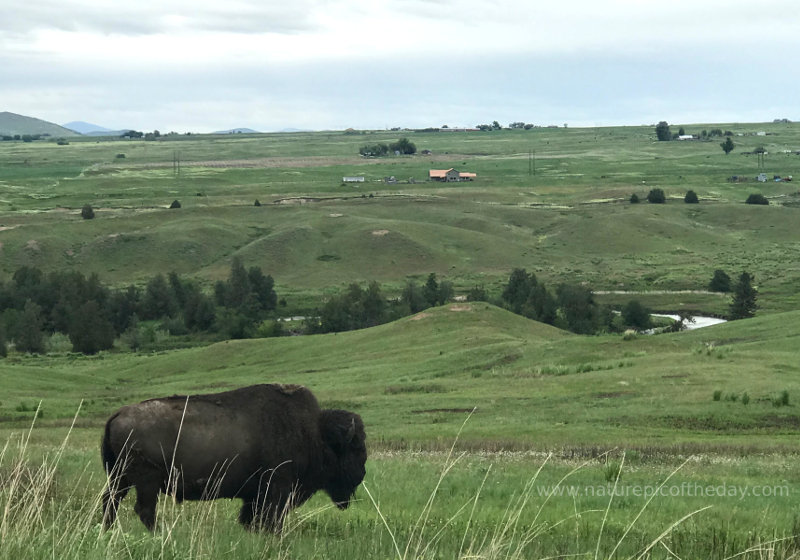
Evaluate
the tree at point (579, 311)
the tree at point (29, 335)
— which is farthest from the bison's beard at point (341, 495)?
the tree at point (29, 335)

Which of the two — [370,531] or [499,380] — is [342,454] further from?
[499,380]

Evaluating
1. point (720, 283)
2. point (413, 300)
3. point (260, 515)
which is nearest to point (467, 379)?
point (260, 515)

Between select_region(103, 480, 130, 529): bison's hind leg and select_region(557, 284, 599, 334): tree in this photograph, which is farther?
select_region(557, 284, 599, 334): tree

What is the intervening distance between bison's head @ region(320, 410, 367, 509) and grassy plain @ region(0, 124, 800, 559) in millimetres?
515

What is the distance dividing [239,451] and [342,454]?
4.92 feet

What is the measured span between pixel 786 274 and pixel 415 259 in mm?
43723

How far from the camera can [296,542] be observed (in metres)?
9.71

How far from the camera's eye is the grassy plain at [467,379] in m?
10.3

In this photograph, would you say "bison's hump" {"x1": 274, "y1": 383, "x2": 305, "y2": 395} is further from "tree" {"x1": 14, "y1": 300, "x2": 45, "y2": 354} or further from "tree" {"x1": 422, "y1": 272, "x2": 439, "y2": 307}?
"tree" {"x1": 422, "y1": 272, "x2": 439, "y2": 307}

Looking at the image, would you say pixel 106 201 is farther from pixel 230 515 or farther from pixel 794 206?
pixel 230 515

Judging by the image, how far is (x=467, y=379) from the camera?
144 ft

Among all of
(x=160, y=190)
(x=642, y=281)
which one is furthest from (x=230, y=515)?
(x=160, y=190)

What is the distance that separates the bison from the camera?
10562mm

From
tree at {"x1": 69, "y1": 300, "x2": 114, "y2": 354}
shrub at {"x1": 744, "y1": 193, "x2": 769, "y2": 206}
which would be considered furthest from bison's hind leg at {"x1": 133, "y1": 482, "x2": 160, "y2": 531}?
shrub at {"x1": 744, "y1": 193, "x2": 769, "y2": 206}
